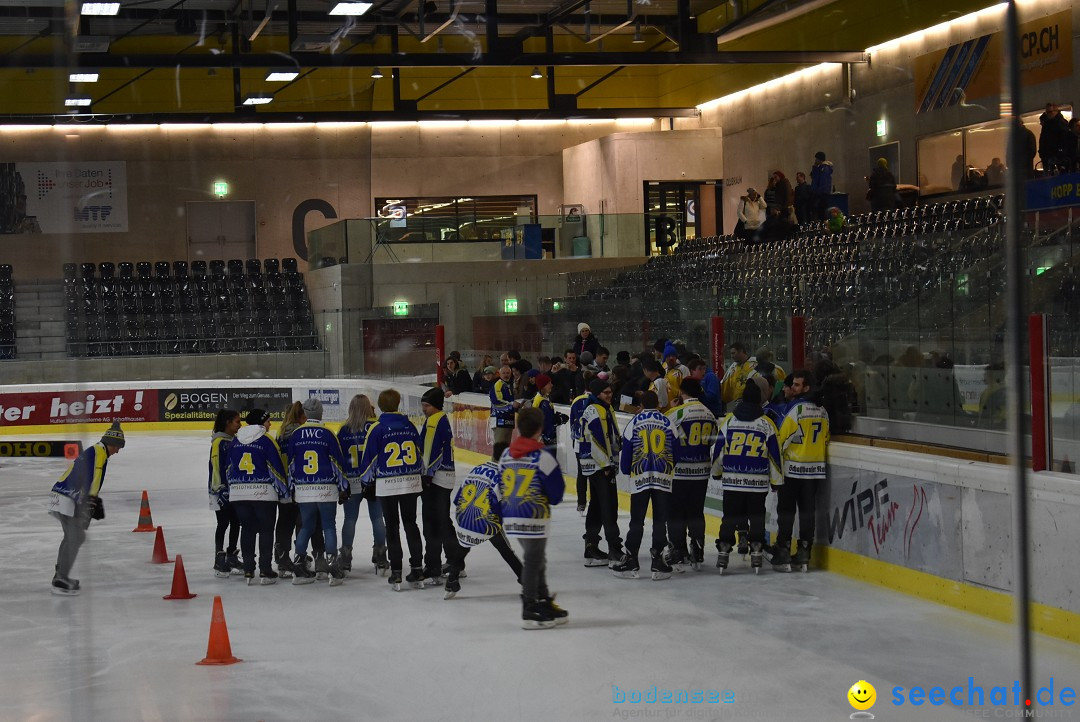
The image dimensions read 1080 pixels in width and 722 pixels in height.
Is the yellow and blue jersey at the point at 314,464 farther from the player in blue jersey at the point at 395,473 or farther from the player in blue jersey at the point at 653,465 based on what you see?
the player in blue jersey at the point at 653,465

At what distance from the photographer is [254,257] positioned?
26.2m

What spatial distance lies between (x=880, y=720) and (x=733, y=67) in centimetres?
2161

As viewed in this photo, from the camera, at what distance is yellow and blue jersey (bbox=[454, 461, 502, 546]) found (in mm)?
7230

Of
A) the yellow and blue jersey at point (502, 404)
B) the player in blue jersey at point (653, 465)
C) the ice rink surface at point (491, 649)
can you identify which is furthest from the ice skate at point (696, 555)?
the yellow and blue jersey at point (502, 404)

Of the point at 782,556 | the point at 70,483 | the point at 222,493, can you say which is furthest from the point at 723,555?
the point at 70,483

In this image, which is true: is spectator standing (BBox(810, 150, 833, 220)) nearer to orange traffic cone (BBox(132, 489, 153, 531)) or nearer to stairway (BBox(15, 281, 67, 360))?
orange traffic cone (BBox(132, 489, 153, 531))

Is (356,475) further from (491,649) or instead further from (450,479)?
(491,649)

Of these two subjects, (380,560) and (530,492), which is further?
(380,560)

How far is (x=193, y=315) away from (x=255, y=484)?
44.4ft

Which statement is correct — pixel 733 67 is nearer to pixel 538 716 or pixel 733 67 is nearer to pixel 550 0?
pixel 550 0

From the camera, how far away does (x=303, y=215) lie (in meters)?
27.9

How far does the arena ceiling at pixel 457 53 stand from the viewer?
17078 millimetres

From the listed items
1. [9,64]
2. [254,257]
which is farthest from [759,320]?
[254,257]

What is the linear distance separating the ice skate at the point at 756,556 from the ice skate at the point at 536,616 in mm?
1954
